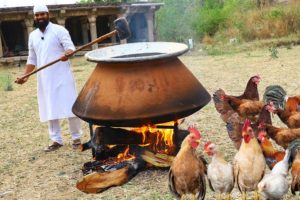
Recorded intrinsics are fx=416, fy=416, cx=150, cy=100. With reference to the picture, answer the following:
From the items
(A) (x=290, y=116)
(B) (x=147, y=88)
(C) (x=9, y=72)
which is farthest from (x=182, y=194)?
(C) (x=9, y=72)

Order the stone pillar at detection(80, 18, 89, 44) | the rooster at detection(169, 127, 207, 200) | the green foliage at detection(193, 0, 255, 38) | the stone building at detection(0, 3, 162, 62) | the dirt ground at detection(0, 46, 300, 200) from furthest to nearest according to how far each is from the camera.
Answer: the green foliage at detection(193, 0, 255, 38) → the stone pillar at detection(80, 18, 89, 44) → the stone building at detection(0, 3, 162, 62) → the dirt ground at detection(0, 46, 300, 200) → the rooster at detection(169, 127, 207, 200)

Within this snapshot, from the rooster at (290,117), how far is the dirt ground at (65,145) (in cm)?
84

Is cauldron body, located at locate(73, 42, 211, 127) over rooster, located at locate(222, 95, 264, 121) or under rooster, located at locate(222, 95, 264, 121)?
over

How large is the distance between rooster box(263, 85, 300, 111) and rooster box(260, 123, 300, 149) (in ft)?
2.95

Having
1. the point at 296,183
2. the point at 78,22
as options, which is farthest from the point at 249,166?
the point at 78,22

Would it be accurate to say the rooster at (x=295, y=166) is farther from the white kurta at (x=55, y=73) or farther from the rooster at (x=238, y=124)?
the white kurta at (x=55, y=73)

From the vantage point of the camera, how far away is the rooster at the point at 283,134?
16.6 feet

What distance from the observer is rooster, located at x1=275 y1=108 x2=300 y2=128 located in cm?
564

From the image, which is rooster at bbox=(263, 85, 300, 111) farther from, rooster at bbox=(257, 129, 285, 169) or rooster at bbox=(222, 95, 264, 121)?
rooster at bbox=(257, 129, 285, 169)

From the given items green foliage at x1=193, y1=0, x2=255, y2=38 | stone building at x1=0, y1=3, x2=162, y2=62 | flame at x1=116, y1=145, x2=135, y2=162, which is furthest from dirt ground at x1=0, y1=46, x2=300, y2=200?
green foliage at x1=193, y1=0, x2=255, y2=38

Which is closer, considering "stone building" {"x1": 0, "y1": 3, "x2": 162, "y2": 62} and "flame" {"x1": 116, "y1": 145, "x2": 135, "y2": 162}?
"flame" {"x1": 116, "y1": 145, "x2": 135, "y2": 162}

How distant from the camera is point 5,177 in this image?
228 inches

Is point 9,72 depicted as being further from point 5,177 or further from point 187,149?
point 187,149

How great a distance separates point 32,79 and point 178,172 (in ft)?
41.5
